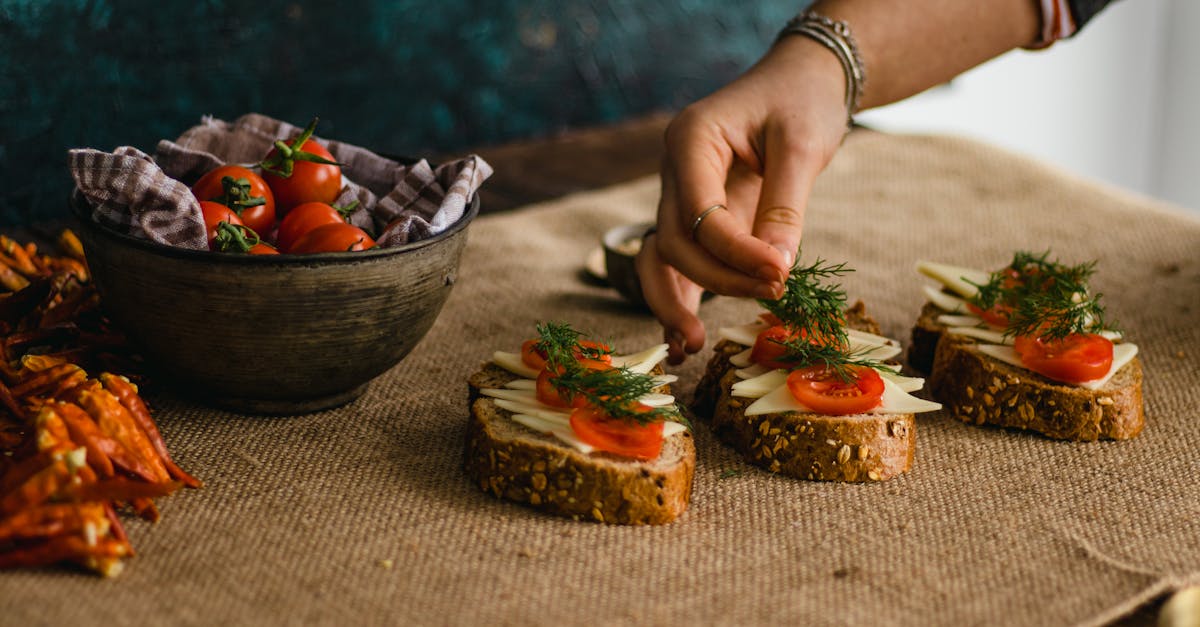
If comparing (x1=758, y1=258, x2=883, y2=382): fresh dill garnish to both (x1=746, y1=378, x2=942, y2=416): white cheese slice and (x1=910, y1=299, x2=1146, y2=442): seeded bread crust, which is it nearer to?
(x1=746, y1=378, x2=942, y2=416): white cheese slice

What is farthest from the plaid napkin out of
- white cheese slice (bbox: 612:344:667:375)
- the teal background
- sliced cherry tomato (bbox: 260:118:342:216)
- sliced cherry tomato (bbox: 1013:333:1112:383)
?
sliced cherry tomato (bbox: 1013:333:1112:383)

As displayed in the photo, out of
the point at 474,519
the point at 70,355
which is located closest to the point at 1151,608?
the point at 474,519

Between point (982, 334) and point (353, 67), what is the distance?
2.04m

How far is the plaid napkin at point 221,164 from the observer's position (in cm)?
173

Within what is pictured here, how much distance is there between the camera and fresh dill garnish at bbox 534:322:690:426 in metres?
1.70

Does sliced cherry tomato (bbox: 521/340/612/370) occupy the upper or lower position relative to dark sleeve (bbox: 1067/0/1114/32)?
lower

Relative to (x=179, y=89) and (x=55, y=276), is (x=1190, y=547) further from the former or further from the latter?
(x=179, y=89)

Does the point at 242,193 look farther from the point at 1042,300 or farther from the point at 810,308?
the point at 1042,300

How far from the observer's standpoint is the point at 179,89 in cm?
297

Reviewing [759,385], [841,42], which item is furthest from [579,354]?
[841,42]

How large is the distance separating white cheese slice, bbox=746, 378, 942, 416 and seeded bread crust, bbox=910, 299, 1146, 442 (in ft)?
0.70

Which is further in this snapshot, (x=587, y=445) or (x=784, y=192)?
(x=784, y=192)

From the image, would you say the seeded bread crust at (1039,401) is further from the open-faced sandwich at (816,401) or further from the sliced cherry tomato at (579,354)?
the sliced cherry tomato at (579,354)

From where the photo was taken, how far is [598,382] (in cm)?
173
